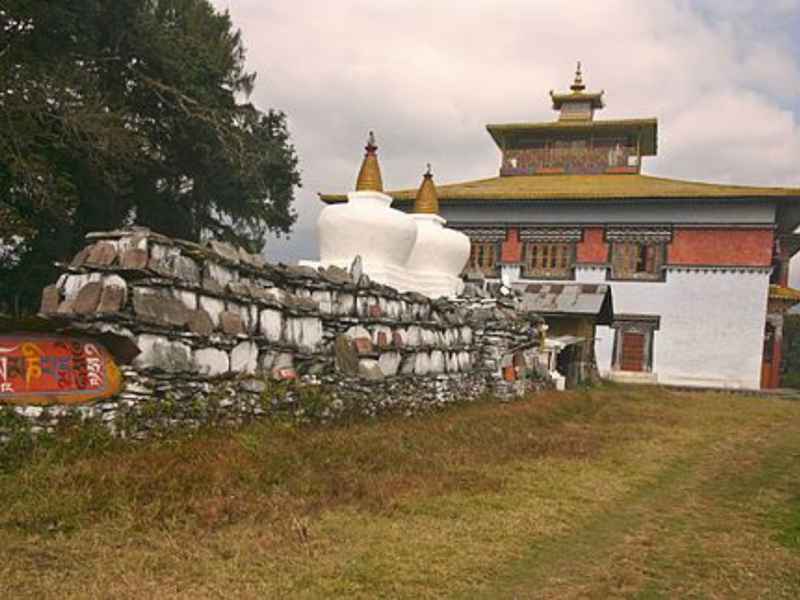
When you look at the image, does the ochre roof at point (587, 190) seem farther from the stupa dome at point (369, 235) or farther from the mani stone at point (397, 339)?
the mani stone at point (397, 339)

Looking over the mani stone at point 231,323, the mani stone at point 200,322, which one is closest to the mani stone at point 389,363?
the mani stone at point 231,323

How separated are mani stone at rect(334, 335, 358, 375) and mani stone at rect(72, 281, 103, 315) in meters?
3.44

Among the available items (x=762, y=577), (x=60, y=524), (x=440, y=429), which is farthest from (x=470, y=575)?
(x=440, y=429)

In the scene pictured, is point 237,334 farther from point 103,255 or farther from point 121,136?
point 121,136

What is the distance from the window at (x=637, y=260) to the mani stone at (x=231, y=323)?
2401 centimetres

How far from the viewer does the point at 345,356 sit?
9328mm

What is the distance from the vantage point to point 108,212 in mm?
19016

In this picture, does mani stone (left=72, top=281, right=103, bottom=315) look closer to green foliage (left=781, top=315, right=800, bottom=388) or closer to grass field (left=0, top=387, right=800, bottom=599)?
grass field (left=0, top=387, right=800, bottom=599)

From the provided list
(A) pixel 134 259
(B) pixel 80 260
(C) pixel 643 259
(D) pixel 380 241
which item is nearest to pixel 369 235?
(D) pixel 380 241

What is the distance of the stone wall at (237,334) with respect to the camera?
6.41 m

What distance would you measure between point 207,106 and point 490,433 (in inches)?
503

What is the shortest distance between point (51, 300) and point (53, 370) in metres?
0.71

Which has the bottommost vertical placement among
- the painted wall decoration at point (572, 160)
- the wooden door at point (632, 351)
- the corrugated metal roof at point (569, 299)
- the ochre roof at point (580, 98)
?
the wooden door at point (632, 351)

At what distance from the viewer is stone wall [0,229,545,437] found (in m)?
6.41
